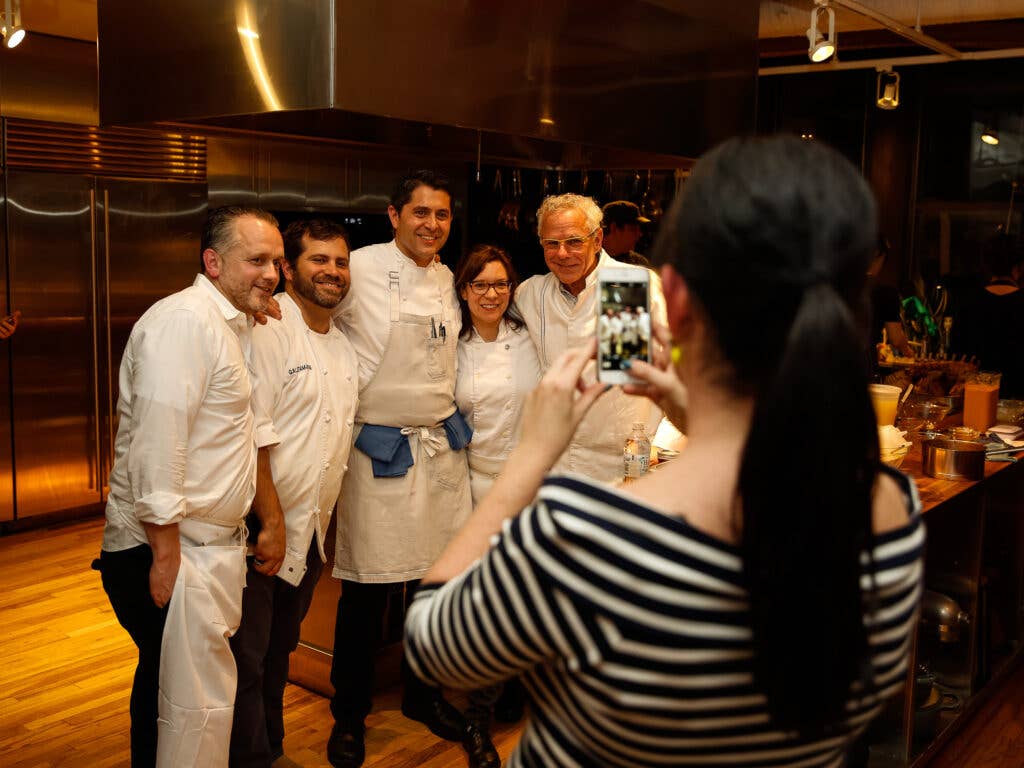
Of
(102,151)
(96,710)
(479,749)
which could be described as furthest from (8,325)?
(479,749)

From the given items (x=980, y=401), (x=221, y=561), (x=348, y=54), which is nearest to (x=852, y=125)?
(x=980, y=401)

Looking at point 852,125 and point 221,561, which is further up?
point 852,125

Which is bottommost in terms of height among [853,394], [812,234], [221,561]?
[221,561]

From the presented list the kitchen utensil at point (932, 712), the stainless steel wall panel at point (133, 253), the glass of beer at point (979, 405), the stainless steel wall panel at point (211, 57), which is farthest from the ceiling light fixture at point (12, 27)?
the glass of beer at point (979, 405)

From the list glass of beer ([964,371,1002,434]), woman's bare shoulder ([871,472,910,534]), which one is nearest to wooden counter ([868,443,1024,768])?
glass of beer ([964,371,1002,434])

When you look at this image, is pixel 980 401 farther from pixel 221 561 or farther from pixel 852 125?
pixel 852 125

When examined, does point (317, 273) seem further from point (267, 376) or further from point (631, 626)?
point (631, 626)

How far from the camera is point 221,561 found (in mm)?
2430

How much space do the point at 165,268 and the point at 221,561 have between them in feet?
11.9

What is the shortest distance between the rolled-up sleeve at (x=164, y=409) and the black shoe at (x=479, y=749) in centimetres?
120

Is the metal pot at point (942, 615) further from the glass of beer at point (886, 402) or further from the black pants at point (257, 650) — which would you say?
the black pants at point (257, 650)

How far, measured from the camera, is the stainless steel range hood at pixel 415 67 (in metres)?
2.38

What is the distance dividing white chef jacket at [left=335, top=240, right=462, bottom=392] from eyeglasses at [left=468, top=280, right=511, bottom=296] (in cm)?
10

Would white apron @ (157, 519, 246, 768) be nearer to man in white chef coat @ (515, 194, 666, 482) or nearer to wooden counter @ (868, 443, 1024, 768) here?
man in white chef coat @ (515, 194, 666, 482)
